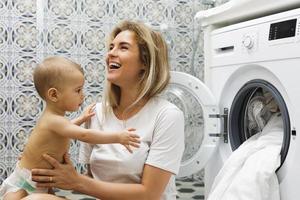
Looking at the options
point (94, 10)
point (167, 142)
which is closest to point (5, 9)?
point (94, 10)

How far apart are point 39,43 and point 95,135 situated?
1.27 metres

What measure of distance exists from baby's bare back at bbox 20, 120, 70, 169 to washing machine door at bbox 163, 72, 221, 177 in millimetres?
551

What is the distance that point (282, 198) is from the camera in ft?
3.88

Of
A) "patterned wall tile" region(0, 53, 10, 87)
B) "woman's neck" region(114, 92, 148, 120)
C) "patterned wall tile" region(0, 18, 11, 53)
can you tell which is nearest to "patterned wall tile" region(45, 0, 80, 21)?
"patterned wall tile" region(0, 18, 11, 53)

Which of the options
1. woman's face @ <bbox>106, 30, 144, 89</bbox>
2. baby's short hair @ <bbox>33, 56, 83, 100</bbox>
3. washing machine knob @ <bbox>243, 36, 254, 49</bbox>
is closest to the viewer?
baby's short hair @ <bbox>33, 56, 83, 100</bbox>

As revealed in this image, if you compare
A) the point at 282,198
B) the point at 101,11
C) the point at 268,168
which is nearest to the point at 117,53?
the point at 268,168

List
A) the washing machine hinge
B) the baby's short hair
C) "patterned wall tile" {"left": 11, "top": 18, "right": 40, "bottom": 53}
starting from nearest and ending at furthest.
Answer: the baby's short hair < the washing machine hinge < "patterned wall tile" {"left": 11, "top": 18, "right": 40, "bottom": 53}

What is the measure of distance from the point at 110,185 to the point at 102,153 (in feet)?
0.44

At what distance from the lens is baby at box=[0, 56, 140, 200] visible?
1054 millimetres

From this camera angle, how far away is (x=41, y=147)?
108 cm

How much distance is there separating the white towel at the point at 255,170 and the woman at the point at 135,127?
21cm

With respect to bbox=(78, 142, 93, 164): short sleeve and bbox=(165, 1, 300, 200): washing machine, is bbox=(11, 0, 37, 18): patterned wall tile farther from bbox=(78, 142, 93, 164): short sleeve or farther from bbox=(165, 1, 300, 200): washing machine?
bbox=(78, 142, 93, 164): short sleeve

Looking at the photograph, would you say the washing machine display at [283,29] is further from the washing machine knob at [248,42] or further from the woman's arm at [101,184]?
the woman's arm at [101,184]

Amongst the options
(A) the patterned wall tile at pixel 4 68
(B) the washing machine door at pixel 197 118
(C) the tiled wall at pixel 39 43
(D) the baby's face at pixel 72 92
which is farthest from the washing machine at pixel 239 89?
(A) the patterned wall tile at pixel 4 68
